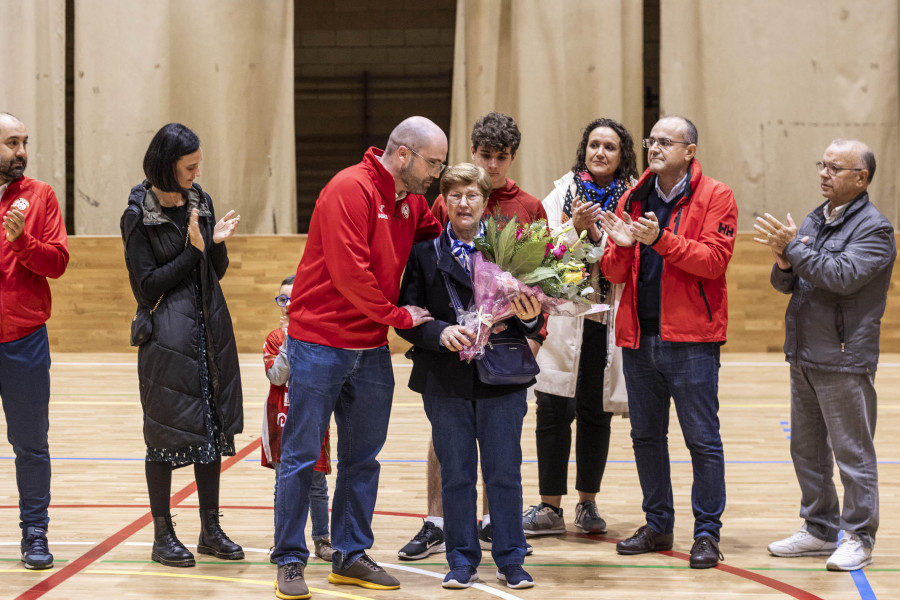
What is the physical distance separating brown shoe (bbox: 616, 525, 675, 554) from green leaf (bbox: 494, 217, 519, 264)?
1.27 meters

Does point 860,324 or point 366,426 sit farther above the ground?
point 860,324

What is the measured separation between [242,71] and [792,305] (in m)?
6.84

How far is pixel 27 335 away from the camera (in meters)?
3.69

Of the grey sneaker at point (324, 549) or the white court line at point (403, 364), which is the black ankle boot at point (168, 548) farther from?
the white court line at point (403, 364)

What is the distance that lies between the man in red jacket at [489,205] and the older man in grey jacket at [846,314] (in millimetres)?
925

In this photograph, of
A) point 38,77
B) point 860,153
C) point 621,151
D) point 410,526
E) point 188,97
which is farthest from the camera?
point 38,77

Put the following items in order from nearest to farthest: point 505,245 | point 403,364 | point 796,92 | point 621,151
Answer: point 505,245 → point 621,151 → point 403,364 → point 796,92

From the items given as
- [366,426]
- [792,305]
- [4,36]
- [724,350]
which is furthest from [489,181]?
[4,36]

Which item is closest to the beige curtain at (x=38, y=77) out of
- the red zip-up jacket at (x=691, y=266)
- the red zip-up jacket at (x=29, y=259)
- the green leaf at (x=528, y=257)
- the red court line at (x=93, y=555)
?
the red court line at (x=93, y=555)

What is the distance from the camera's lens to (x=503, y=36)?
9531mm

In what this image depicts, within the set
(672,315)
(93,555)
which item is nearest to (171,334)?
(93,555)

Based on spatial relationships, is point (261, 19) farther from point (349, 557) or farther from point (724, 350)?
point (349, 557)

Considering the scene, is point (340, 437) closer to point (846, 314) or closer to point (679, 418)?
point (679, 418)

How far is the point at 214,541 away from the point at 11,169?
5.14ft
